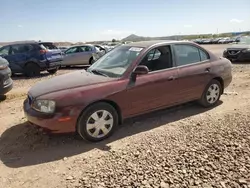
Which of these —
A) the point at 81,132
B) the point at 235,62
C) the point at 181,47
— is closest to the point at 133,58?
the point at 181,47

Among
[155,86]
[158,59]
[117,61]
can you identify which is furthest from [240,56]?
[117,61]

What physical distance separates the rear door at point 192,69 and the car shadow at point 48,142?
473mm

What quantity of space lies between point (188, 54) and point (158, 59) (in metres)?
0.81

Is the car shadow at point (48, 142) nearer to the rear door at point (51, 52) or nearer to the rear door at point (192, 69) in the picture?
the rear door at point (192, 69)

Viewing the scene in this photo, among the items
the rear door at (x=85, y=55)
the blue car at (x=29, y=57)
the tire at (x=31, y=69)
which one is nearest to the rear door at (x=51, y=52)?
the blue car at (x=29, y=57)

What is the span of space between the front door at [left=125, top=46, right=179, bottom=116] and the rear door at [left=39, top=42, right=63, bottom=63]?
8126 millimetres

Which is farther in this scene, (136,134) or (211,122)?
(211,122)

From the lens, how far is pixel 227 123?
4480mm

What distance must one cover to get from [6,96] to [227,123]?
6186mm

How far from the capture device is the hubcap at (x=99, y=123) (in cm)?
396

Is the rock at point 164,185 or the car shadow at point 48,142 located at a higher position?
the car shadow at point 48,142

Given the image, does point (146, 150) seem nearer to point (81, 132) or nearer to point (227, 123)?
point (81, 132)

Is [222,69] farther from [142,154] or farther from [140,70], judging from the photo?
[142,154]

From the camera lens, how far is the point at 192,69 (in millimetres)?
5082
